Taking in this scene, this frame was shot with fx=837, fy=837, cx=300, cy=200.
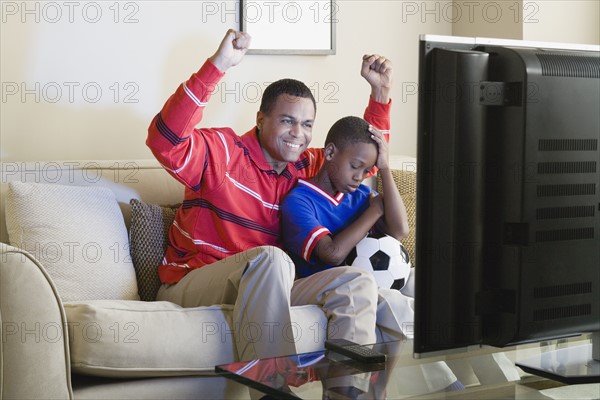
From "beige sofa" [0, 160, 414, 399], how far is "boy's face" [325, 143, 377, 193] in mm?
454

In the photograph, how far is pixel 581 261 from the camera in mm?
1181

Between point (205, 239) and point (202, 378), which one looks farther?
point (205, 239)

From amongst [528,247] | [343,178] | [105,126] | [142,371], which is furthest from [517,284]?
[105,126]

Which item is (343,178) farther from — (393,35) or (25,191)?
(393,35)

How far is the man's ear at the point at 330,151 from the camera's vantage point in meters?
2.45

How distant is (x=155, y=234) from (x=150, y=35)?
802 millimetres

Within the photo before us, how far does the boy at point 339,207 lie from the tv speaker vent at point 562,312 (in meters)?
1.10

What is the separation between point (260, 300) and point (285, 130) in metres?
0.62

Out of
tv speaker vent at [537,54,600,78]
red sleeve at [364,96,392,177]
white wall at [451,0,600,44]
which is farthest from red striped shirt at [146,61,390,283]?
white wall at [451,0,600,44]

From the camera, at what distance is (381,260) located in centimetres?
237

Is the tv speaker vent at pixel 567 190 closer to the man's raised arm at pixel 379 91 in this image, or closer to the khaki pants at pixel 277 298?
the khaki pants at pixel 277 298

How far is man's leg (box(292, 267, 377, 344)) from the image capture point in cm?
206

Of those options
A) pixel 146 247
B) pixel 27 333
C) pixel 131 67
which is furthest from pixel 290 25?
pixel 27 333

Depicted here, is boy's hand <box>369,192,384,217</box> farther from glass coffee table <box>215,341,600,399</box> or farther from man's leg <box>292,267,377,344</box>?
glass coffee table <box>215,341,600,399</box>
